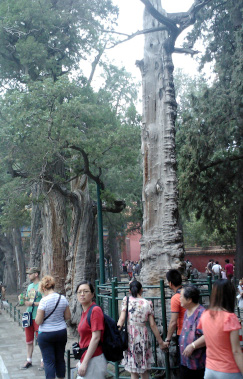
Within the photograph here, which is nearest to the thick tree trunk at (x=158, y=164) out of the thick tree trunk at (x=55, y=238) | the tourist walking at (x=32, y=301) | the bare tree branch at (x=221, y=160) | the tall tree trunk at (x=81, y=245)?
the tourist walking at (x=32, y=301)

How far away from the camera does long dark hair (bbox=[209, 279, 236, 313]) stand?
135 inches

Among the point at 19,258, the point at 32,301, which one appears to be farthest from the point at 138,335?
the point at 19,258

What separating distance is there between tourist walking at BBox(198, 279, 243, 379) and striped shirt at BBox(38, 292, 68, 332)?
2550 millimetres

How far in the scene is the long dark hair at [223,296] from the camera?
3439 millimetres

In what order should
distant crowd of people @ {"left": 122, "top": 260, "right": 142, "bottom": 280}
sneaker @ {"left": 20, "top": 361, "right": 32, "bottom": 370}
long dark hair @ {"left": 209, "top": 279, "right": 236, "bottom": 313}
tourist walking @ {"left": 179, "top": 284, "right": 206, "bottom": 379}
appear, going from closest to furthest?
long dark hair @ {"left": 209, "top": 279, "right": 236, "bottom": 313} → tourist walking @ {"left": 179, "top": 284, "right": 206, "bottom": 379} → sneaker @ {"left": 20, "top": 361, "right": 32, "bottom": 370} → distant crowd of people @ {"left": 122, "top": 260, "right": 142, "bottom": 280}

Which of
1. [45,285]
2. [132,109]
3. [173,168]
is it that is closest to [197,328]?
[45,285]

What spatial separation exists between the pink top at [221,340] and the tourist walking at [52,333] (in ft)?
8.42

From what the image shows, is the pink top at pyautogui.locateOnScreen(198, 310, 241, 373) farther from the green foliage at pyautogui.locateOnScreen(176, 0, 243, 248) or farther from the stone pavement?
the green foliage at pyautogui.locateOnScreen(176, 0, 243, 248)

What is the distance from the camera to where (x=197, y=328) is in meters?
4.04

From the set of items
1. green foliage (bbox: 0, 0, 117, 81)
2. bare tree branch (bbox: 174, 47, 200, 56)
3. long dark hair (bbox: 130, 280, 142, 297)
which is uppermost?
green foliage (bbox: 0, 0, 117, 81)

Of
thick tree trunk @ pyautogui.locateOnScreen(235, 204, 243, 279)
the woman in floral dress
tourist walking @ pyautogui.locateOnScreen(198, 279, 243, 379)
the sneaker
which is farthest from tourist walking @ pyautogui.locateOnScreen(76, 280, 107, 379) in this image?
thick tree trunk @ pyautogui.locateOnScreen(235, 204, 243, 279)

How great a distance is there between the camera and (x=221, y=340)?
10.9 feet

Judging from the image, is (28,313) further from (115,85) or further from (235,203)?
(115,85)

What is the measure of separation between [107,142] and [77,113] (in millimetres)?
1190
